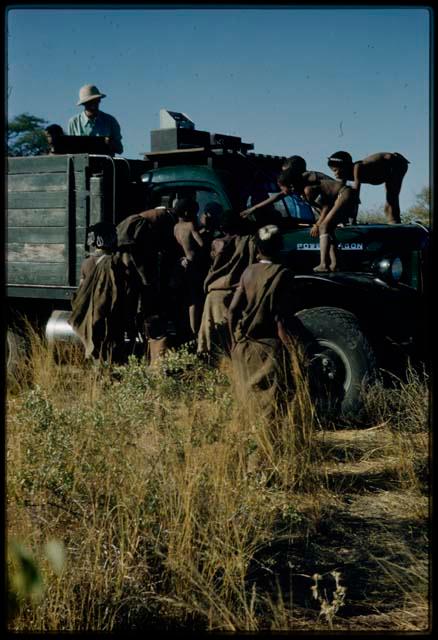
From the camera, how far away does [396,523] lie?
5035 mm

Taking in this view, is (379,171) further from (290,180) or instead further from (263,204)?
(263,204)

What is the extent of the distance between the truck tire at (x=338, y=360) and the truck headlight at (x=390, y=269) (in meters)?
0.53

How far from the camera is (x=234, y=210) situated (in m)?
7.75

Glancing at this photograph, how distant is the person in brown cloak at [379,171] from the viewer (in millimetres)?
7719

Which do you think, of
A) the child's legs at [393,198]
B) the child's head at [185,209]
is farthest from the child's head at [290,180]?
the child's legs at [393,198]

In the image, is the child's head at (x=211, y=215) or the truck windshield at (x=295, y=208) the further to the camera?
the truck windshield at (x=295, y=208)

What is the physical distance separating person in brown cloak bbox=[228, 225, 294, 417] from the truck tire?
152 cm

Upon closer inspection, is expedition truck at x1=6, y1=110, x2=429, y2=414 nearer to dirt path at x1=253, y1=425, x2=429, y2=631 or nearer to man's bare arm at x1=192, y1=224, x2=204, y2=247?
man's bare arm at x1=192, y1=224, x2=204, y2=247

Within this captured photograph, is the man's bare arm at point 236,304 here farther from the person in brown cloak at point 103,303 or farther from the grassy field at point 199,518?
the person in brown cloak at point 103,303

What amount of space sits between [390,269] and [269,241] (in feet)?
7.34

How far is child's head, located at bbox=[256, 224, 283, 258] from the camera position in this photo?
5.57 metres

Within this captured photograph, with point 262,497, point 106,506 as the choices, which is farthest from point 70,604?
point 262,497

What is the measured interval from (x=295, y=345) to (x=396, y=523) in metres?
1.24

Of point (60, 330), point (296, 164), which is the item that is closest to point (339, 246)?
Result: point (296, 164)
